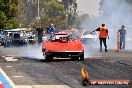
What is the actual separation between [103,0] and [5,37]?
90.5 m

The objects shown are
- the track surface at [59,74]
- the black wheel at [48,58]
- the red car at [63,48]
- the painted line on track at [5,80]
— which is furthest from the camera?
the black wheel at [48,58]

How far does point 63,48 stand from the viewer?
23.0 metres

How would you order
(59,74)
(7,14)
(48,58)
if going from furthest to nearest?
(7,14)
(48,58)
(59,74)

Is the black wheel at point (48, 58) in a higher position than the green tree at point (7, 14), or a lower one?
lower

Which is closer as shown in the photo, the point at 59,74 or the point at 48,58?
the point at 59,74

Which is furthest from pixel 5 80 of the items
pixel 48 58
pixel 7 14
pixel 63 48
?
pixel 7 14

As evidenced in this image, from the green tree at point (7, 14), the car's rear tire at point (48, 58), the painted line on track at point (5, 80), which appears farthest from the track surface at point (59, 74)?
the green tree at point (7, 14)

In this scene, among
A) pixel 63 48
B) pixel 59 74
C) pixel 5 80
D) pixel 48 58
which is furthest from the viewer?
pixel 63 48

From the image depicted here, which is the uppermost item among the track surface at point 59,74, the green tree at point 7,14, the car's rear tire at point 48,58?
the green tree at point 7,14

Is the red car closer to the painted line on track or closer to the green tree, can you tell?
the painted line on track

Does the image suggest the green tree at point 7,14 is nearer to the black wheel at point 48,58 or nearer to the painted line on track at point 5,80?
the black wheel at point 48,58

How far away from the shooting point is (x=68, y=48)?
75.2ft

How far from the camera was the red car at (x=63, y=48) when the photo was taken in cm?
2256

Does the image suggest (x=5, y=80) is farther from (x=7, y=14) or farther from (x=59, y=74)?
(x=7, y=14)
